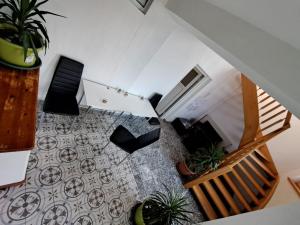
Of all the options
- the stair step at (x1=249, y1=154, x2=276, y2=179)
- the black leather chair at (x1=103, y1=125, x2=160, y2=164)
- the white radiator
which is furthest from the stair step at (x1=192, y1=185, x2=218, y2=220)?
the white radiator

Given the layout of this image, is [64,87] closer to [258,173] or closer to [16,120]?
[16,120]

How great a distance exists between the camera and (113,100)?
10.2ft

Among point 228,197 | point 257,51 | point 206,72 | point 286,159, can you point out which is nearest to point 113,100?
point 206,72

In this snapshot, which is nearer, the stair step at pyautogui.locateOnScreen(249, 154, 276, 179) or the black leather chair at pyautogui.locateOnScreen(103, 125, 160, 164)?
the black leather chair at pyautogui.locateOnScreen(103, 125, 160, 164)

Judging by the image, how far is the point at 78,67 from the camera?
2725 millimetres

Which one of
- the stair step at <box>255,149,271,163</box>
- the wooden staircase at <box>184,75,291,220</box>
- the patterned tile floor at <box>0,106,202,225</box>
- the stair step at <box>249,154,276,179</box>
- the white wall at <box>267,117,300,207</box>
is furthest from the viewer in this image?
the stair step at <box>255,149,271,163</box>

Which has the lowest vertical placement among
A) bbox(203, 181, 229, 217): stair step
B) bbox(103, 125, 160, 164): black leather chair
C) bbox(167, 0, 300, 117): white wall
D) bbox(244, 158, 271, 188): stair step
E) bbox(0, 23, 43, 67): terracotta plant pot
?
bbox(203, 181, 229, 217): stair step

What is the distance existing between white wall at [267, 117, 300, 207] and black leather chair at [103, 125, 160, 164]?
108 inches

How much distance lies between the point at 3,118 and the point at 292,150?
478 cm

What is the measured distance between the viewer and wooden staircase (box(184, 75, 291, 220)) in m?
3.19

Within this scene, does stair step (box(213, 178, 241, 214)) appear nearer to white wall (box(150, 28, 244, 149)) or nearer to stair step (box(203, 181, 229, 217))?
stair step (box(203, 181, 229, 217))

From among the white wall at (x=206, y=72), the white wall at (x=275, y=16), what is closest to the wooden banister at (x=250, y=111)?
the white wall at (x=206, y=72)

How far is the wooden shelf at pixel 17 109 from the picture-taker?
1329mm

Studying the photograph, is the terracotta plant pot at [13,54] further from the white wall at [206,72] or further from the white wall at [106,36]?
the white wall at [206,72]
